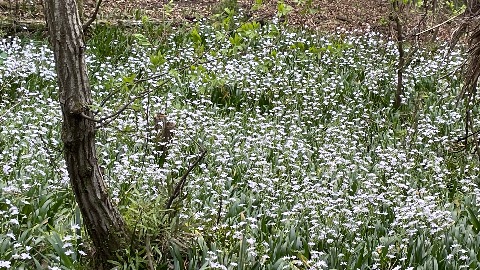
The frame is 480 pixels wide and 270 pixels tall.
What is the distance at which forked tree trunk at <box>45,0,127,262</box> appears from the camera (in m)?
3.49

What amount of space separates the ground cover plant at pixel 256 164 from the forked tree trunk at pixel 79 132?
0.51 feet

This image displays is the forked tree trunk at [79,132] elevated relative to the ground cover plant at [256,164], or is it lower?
elevated

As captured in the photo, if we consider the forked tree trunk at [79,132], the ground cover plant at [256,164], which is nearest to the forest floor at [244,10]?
the ground cover plant at [256,164]

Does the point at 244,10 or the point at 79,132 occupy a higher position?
the point at 244,10

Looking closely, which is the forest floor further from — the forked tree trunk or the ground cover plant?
the forked tree trunk

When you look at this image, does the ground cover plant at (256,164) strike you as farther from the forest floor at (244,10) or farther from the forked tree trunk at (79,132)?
the forest floor at (244,10)

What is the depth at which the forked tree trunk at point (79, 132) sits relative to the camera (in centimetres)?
349

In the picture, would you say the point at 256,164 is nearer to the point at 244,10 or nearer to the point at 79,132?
the point at 79,132

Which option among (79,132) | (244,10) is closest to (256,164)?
(79,132)

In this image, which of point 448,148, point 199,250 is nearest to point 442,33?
point 448,148

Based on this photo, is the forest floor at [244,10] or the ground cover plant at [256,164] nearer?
the ground cover plant at [256,164]

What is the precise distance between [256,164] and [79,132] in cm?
271

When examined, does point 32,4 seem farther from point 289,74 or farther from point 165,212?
point 165,212

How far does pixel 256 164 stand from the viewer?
6.11 m
